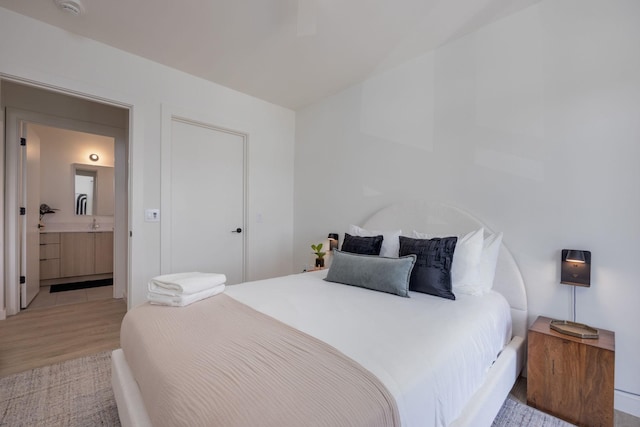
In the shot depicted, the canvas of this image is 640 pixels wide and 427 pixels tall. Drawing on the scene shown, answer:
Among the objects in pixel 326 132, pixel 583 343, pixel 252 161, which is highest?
pixel 326 132

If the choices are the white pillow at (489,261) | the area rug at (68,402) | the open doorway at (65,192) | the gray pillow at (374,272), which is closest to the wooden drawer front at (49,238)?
the open doorway at (65,192)

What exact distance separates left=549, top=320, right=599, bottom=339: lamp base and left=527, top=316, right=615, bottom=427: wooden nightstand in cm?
3

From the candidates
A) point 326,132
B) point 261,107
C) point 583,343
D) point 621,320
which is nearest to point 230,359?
point 583,343

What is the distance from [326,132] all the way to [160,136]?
71.5 inches

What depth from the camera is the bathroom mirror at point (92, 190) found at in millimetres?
4711

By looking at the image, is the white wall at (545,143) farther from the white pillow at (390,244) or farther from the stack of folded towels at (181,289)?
the stack of folded towels at (181,289)

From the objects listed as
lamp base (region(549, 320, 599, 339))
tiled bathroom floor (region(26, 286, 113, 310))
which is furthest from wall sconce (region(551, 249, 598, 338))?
tiled bathroom floor (region(26, 286, 113, 310))

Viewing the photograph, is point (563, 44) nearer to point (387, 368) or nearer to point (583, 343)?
point (583, 343)

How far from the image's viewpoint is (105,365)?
211cm

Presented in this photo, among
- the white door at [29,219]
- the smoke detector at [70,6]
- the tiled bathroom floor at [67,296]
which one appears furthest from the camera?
the tiled bathroom floor at [67,296]

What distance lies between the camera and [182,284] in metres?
1.60

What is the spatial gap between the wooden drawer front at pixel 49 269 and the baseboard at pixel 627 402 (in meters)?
6.28

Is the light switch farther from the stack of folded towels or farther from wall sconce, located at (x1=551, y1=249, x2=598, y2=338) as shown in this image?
wall sconce, located at (x1=551, y1=249, x2=598, y2=338)

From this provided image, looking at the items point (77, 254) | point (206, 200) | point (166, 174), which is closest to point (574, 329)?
point (206, 200)
